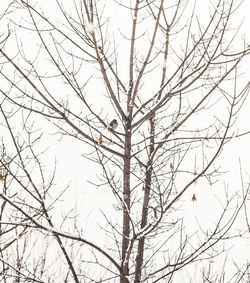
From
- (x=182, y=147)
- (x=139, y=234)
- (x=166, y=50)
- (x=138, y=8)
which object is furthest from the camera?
(x=182, y=147)

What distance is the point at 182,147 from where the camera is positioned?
12.9 feet

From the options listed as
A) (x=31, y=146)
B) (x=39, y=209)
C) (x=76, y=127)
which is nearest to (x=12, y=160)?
(x=31, y=146)

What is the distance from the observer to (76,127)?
2.99 m

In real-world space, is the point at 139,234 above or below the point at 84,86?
below

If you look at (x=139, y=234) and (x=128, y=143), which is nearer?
(x=139, y=234)

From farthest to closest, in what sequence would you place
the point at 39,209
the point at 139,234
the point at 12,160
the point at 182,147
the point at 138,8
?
the point at 182,147
the point at 12,160
the point at 39,209
the point at 138,8
the point at 139,234

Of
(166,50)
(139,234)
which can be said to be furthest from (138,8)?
(139,234)

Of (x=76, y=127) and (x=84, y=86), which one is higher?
(x=84, y=86)

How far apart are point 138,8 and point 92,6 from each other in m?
0.43

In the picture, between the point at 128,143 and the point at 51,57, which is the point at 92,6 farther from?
the point at 128,143

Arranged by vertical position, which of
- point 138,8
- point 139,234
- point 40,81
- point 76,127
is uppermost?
point 138,8

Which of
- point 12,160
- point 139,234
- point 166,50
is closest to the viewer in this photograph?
point 139,234

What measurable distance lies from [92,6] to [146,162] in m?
1.64

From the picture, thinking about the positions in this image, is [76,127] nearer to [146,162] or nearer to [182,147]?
[146,162]
